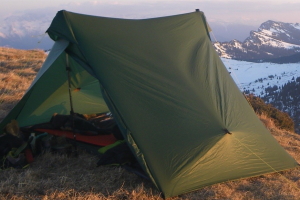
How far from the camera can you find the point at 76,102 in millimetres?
7055

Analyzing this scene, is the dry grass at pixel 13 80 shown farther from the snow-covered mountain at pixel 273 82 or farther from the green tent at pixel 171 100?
the snow-covered mountain at pixel 273 82

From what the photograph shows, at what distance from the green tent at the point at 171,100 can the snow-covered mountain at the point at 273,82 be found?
55.3 m

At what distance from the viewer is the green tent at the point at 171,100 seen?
4.20 meters

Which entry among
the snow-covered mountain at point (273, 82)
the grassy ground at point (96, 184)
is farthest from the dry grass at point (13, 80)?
the snow-covered mountain at point (273, 82)

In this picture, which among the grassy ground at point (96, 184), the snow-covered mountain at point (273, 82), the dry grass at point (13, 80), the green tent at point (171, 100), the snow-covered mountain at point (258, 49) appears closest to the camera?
the grassy ground at point (96, 184)

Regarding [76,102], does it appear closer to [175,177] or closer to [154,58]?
[154,58]

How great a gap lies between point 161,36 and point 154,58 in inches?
19.8

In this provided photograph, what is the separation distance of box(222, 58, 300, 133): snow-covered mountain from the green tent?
55279mm

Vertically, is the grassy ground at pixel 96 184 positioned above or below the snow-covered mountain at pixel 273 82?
above

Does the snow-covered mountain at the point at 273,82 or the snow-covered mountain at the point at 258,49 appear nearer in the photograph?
the snow-covered mountain at the point at 273,82

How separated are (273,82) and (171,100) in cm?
9914

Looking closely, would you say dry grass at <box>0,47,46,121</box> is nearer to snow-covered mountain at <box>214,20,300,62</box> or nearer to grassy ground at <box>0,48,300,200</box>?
grassy ground at <box>0,48,300,200</box>

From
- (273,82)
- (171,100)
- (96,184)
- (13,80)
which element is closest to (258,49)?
(273,82)

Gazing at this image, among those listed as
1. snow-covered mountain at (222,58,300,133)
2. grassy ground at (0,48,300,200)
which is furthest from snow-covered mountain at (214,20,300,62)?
grassy ground at (0,48,300,200)
